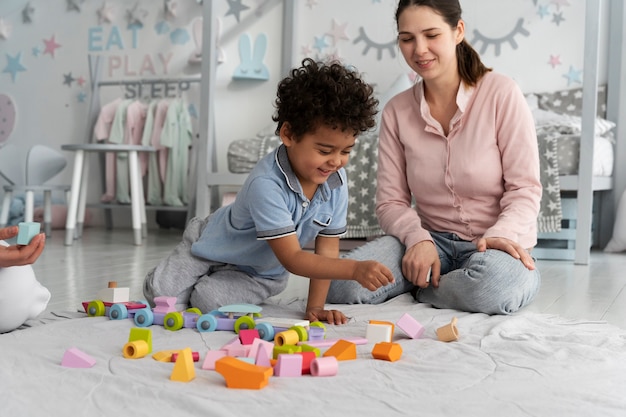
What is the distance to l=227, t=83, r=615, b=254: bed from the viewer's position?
8.94 ft

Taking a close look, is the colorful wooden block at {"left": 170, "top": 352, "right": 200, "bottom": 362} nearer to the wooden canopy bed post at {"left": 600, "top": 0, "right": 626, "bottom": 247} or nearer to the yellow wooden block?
the yellow wooden block

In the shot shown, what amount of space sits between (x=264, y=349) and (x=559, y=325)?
68cm

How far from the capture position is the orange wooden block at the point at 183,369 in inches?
37.2

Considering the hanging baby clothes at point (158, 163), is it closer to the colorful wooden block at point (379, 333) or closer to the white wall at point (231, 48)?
the white wall at point (231, 48)

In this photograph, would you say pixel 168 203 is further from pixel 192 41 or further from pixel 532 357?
pixel 532 357

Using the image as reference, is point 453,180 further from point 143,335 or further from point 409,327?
point 143,335

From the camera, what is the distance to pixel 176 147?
3.90m

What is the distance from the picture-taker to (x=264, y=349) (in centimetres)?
102

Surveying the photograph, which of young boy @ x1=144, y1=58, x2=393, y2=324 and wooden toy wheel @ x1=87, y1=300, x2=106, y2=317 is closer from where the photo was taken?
young boy @ x1=144, y1=58, x2=393, y2=324

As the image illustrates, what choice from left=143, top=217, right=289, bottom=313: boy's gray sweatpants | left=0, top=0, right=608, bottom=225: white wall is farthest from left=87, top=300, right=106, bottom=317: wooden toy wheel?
left=0, top=0, right=608, bottom=225: white wall

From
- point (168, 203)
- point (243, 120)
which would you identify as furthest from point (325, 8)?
point (168, 203)

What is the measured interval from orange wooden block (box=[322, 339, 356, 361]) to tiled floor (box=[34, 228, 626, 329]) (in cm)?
71

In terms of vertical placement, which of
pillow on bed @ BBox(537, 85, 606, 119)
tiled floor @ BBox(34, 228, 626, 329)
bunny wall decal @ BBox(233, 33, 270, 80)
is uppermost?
bunny wall decal @ BBox(233, 33, 270, 80)

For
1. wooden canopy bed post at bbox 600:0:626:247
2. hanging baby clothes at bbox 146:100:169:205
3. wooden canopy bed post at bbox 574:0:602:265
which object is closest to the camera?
wooden canopy bed post at bbox 574:0:602:265
